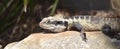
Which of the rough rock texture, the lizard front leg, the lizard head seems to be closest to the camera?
the rough rock texture

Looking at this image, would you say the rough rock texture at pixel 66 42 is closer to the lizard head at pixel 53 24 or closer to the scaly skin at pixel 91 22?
the lizard head at pixel 53 24

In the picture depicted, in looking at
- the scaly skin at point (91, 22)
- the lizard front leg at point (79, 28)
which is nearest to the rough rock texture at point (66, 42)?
the lizard front leg at point (79, 28)

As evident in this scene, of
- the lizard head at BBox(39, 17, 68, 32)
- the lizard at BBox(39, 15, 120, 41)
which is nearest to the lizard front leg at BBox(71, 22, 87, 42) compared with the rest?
the lizard at BBox(39, 15, 120, 41)

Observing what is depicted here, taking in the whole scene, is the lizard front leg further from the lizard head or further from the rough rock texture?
the lizard head

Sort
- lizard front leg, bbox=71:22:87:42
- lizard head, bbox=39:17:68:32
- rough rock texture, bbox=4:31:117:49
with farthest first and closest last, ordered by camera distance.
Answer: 1. lizard head, bbox=39:17:68:32
2. lizard front leg, bbox=71:22:87:42
3. rough rock texture, bbox=4:31:117:49

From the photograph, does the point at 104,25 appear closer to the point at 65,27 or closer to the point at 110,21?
the point at 110,21

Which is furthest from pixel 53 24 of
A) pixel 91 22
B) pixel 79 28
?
pixel 91 22
